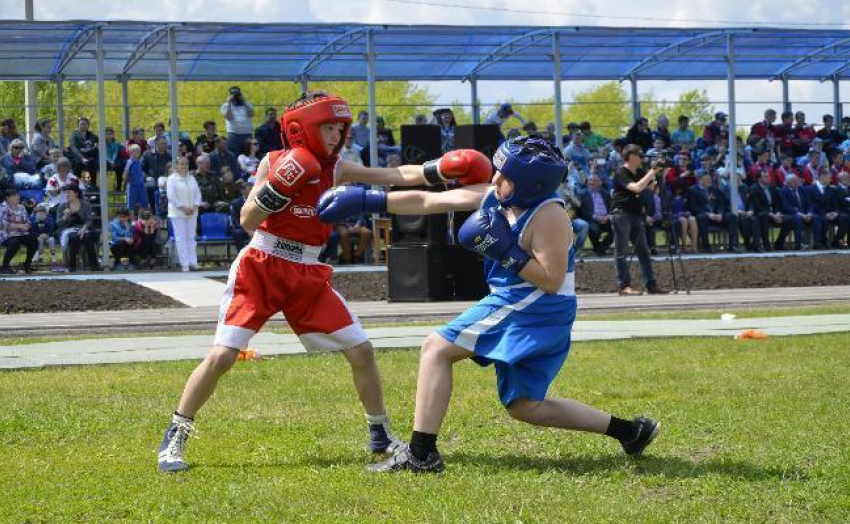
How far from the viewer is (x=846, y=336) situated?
42.4 feet

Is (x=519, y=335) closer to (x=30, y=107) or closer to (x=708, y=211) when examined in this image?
(x=708, y=211)

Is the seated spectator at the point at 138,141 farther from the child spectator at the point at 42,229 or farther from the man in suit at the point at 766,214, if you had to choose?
the man in suit at the point at 766,214

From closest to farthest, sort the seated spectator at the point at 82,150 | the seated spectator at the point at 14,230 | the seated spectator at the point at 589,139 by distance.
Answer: the seated spectator at the point at 14,230 → the seated spectator at the point at 82,150 → the seated spectator at the point at 589,139

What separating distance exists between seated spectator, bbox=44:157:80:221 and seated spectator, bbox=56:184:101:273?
0.09 m

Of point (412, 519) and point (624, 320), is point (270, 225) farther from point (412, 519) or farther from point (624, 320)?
point (624, 320)

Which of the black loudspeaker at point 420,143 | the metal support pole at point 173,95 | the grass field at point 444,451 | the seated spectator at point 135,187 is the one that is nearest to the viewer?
the grass field at point 444,451

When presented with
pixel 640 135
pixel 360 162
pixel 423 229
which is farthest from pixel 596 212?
pixel 423 229

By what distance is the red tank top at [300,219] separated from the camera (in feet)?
23.7

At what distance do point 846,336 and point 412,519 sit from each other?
26.9 ft

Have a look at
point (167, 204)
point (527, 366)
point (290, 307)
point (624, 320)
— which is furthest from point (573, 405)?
point (167, 204)

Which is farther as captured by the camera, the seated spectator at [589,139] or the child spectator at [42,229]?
the seated spectator at [589,139]

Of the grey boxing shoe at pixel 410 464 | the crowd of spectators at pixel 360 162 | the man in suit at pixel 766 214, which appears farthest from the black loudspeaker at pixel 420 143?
the man in suit at pixel 766 214

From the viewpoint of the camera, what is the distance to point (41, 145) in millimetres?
26859

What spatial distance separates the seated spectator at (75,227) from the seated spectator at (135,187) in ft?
3.03
